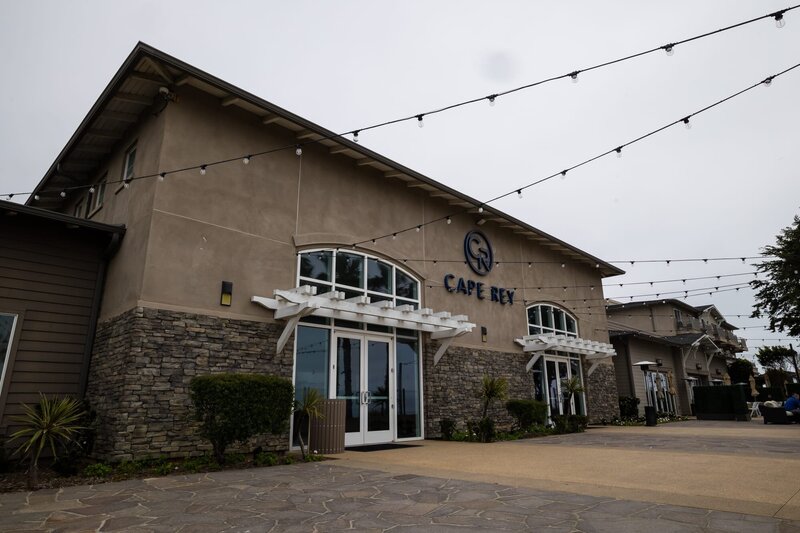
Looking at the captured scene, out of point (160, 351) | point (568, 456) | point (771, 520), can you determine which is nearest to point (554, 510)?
point (771, 520)

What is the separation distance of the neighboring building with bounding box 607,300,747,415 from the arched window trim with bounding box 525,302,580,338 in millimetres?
4400

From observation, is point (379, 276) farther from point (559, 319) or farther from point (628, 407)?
point (628, 407)

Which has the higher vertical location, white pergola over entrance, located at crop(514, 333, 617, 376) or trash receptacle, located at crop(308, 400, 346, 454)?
white pergola over entrance, located at crop(514, 333, 617, 376)

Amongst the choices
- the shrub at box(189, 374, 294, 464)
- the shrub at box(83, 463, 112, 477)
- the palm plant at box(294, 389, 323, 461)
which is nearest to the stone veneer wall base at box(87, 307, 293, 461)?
the shrub at box(83, 463, 112, 477)

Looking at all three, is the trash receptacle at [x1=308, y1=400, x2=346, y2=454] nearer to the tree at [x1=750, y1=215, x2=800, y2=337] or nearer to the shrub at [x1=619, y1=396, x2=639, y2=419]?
the shrub at [x1=619, y1=396, x2=639, y2=419]

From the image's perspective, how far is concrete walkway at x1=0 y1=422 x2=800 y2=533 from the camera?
12.4 ft

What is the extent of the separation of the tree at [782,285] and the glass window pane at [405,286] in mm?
15975

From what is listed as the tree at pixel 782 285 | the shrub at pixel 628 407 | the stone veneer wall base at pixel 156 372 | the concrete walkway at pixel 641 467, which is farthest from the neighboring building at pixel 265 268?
the tree at pixel 782 285

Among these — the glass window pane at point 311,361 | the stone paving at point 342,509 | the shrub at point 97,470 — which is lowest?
the stone paving at point 342,509

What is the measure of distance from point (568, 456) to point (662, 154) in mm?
5738

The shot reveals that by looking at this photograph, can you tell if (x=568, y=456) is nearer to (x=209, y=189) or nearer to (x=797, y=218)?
(x=209, y=189)

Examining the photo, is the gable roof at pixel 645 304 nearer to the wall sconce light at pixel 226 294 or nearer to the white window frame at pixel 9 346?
the wall sconce light at pixel 226 294

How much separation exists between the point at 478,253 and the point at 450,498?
981cm

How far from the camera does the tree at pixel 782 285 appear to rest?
20359 mm
